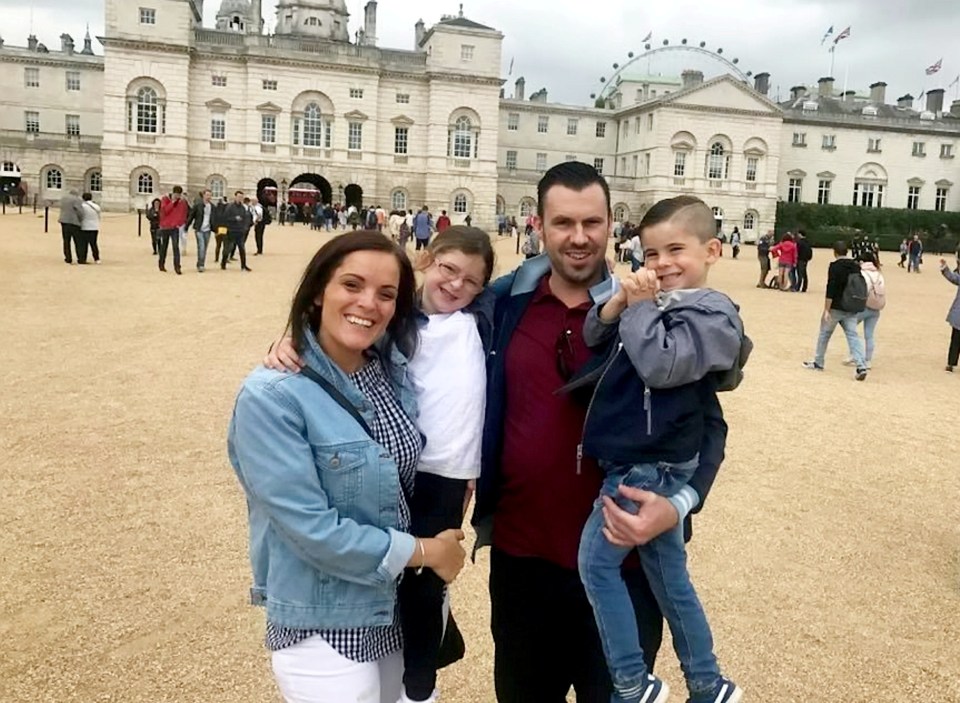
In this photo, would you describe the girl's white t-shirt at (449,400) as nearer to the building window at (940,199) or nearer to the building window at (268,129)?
the building window at (268,129)

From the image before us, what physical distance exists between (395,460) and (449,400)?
0.26m

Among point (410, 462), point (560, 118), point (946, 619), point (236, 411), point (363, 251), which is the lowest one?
point (946, 619)

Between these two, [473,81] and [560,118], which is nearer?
[473,81]

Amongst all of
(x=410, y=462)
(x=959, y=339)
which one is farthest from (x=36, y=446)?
(x=959, y=339)

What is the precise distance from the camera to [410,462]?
7.61 feet

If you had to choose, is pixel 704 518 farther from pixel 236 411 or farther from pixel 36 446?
pixel 36 446

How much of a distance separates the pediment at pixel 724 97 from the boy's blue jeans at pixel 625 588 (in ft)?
198

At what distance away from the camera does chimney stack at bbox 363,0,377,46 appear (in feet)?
214

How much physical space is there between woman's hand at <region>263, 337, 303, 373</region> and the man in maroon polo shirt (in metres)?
0.64

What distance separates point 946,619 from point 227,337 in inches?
371

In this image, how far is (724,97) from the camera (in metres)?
59.9

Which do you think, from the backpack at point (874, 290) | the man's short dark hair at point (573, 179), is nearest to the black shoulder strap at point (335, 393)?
the man's short dark hair at point (573, 179)

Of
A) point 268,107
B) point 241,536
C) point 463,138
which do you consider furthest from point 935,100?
point 241,536

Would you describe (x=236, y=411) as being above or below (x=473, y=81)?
below
